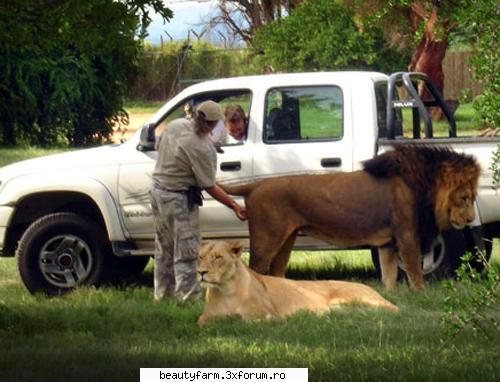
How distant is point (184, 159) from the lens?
11.4 meters

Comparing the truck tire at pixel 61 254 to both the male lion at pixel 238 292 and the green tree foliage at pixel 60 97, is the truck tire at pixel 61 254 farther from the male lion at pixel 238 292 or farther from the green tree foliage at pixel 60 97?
the green tree foliage at pixel 60 97

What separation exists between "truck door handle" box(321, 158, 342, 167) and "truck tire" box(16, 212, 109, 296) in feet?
6.83

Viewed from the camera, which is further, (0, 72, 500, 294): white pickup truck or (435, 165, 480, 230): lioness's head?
(0, 72, 500, 294): white pickup truck

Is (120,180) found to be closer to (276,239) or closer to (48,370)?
(276,239)

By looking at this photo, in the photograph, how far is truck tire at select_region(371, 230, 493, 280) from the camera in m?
12.2

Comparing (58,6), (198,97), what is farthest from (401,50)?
(58,6)

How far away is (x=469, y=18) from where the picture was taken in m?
8.20

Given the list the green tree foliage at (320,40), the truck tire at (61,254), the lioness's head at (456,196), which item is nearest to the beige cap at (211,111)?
the lioness's head at (456,196)

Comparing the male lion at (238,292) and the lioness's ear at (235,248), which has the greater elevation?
the lioness's ear at (235,248)

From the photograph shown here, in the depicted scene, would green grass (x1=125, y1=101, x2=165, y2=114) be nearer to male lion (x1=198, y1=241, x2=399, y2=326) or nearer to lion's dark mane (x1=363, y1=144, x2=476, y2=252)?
lion's dark mane (x1=363, y1=144, x2=476, y2=252)

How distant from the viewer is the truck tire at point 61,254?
1261 centimetres

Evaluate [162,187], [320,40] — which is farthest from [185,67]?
[162,187]

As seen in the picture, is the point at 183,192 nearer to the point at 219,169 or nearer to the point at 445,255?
the point at 219,169

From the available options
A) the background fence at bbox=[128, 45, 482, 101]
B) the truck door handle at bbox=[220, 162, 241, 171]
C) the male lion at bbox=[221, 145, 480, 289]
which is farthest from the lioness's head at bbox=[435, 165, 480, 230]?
the background fence at bbox=[128, 45, 482, 101]
